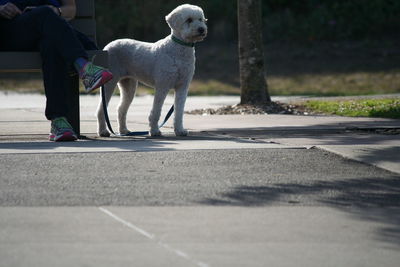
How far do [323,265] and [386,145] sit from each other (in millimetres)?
3426

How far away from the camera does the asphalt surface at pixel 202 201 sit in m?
3.74

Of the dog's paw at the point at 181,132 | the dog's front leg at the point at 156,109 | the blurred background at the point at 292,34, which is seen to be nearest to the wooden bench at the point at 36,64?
the dog's front leg at the point at 156,109

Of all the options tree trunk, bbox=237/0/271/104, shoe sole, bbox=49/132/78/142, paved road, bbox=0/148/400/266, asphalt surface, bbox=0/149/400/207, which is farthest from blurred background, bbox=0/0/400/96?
paved road, bbox=0/148/400/266

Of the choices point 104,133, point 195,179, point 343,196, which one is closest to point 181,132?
point 104,133

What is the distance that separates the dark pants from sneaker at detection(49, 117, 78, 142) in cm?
5

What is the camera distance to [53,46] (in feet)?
23.5

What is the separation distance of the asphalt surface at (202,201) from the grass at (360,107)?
2.07 m

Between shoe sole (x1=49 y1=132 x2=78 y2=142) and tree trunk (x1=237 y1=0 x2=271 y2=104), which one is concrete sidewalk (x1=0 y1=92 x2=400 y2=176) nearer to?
shoe sole (x1=49 y1=132 x2=78 y2=142)

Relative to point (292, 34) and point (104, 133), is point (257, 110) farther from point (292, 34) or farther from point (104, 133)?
point (292, 34)

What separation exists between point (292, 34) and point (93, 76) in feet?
42.2

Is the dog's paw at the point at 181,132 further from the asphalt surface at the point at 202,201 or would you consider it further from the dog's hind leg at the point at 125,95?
the dog's hind leg at the point at 125,95

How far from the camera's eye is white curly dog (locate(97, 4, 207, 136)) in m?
7.70

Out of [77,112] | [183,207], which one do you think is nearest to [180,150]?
[77,112]

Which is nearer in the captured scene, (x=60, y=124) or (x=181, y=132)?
(x=60, y=124)
